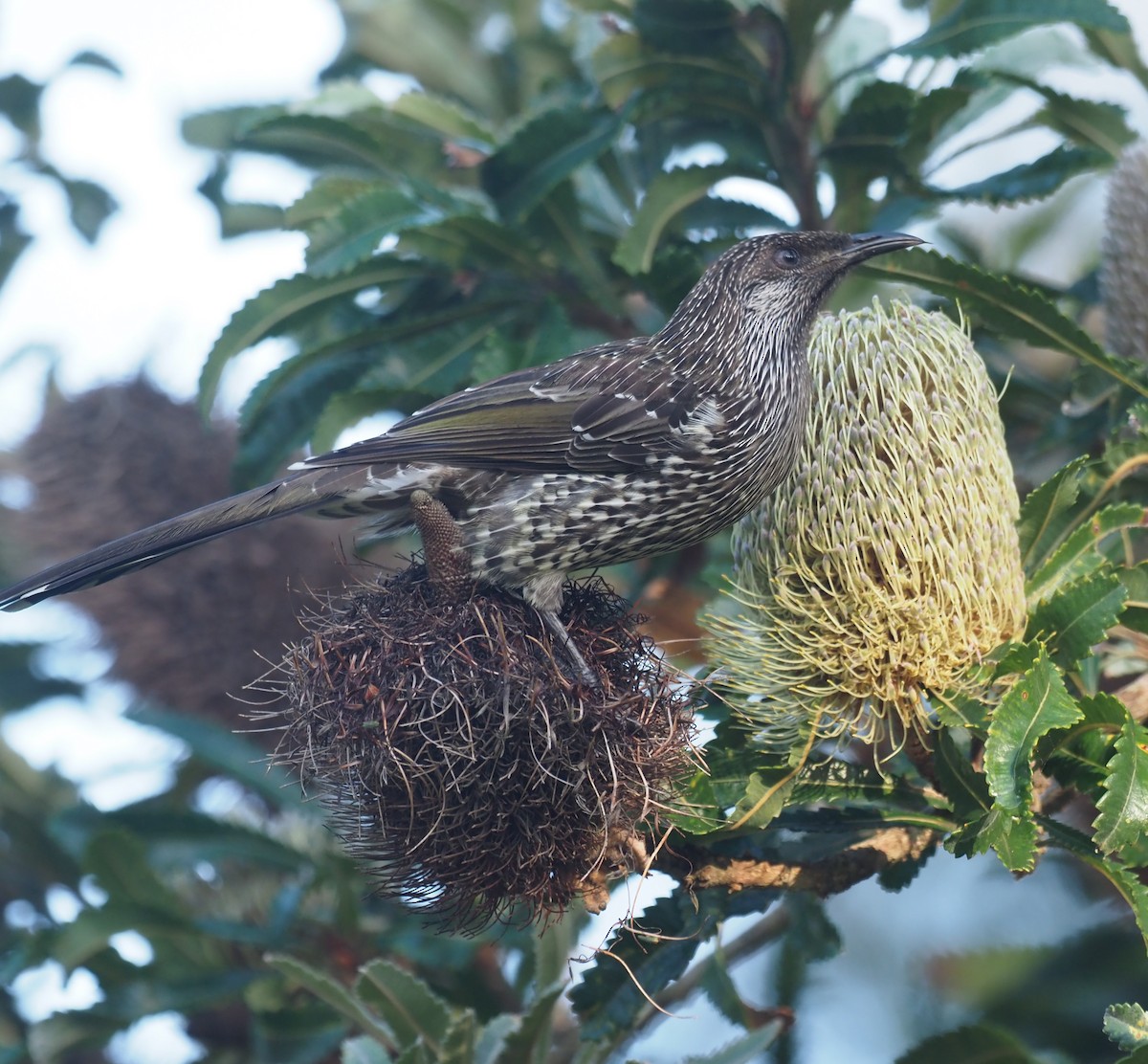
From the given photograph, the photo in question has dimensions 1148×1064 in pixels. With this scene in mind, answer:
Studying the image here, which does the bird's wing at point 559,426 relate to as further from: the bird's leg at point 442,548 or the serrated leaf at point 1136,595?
the serrated leaf at point 1136,595

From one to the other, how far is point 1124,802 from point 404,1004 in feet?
6.05

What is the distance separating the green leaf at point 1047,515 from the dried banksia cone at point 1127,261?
1161 millimetres

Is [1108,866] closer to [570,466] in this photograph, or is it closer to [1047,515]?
[1047,515]

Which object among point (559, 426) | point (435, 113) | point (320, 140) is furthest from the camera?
point (320, 140)

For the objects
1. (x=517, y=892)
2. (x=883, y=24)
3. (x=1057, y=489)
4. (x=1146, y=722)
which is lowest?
(x=1146, y=722)

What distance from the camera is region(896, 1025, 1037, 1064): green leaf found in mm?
2941

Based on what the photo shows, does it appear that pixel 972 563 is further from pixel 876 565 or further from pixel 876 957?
pixel 876 957

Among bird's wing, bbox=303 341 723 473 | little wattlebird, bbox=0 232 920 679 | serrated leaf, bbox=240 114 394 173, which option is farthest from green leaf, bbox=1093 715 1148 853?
serrated leaf, bbox=240 114 394 173

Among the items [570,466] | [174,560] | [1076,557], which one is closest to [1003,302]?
[1076,557]

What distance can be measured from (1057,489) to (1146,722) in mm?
833

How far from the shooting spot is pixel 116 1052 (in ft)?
16.3

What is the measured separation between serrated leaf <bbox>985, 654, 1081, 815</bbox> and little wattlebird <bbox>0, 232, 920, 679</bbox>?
0.75 metres

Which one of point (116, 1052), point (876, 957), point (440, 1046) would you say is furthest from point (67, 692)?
point (876, 957)

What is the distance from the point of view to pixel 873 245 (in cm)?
342
